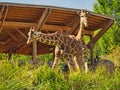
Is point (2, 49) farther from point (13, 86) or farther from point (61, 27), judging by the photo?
point (13, 86)

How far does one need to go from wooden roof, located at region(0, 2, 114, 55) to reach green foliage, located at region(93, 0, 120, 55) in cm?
719

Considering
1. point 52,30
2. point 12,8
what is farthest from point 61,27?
point 12,8

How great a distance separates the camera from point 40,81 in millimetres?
7477

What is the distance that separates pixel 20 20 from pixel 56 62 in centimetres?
354

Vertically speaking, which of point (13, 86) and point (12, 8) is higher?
point (12, 8)

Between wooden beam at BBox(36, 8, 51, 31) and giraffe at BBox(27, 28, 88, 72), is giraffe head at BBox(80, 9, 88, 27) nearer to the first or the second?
giraffe at BBox(27, 28, 88, 72)

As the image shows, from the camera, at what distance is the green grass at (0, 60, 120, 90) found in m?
6.66

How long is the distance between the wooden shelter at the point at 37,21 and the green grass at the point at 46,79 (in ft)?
17.9

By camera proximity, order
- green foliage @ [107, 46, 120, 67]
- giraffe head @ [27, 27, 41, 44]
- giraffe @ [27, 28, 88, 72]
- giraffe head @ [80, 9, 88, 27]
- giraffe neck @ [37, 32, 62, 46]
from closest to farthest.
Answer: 1. giraffe head @ [27, 27, 41, 44]
2. giraffe neck @ [37, 32, 62, 46]
3. giraffe @ [27, 28, 88, 72]
4. giraffe head @ [80, 9, 88, 27]
5. green foliage @ [107, 46, 120, 67]

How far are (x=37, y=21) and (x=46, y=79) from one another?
22.8ft

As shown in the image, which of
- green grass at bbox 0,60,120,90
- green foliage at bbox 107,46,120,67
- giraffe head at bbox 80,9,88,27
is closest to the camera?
green grass at bbox 0,60,120,90

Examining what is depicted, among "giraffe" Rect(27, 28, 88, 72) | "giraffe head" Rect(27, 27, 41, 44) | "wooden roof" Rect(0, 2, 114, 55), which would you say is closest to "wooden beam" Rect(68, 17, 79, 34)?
"wooden roof" Rect(0, 2, 114, 55)

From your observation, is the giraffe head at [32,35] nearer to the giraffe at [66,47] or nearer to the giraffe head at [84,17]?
the giraffe at [66,47]

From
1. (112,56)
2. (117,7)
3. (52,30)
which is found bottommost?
(112,56)
